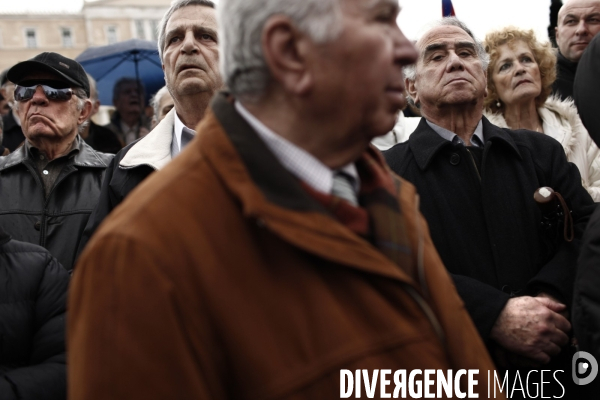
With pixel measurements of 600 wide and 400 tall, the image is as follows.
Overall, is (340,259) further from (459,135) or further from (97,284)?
(459,135)

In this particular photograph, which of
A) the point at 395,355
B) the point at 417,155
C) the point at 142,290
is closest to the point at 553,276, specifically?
the point at 417,155

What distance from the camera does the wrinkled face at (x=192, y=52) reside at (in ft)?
10.8

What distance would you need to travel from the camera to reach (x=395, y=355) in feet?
4.83

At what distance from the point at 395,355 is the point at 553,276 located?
144 centimetres

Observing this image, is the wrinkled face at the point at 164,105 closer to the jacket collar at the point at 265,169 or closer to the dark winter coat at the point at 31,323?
the dark winter coat at the point at 31,323

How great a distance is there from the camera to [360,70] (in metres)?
1.55

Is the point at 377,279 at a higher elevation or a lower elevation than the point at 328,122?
lower

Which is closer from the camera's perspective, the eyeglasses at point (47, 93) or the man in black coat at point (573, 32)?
the eyeglasses at point (47, 93)

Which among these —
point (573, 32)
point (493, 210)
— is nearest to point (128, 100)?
point (573, 32)

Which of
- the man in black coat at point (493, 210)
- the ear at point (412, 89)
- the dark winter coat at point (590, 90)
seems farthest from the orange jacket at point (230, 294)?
the ear at point (412, 89)

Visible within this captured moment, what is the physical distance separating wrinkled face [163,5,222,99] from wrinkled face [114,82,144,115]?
12.2 ft

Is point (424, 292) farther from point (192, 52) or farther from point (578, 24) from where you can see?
point (578, 24)

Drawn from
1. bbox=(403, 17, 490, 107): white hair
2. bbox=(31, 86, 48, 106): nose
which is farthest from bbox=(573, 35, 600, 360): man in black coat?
bbox=(31, 86, 48, 106): nose

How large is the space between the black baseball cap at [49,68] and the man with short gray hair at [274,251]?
2722mm
